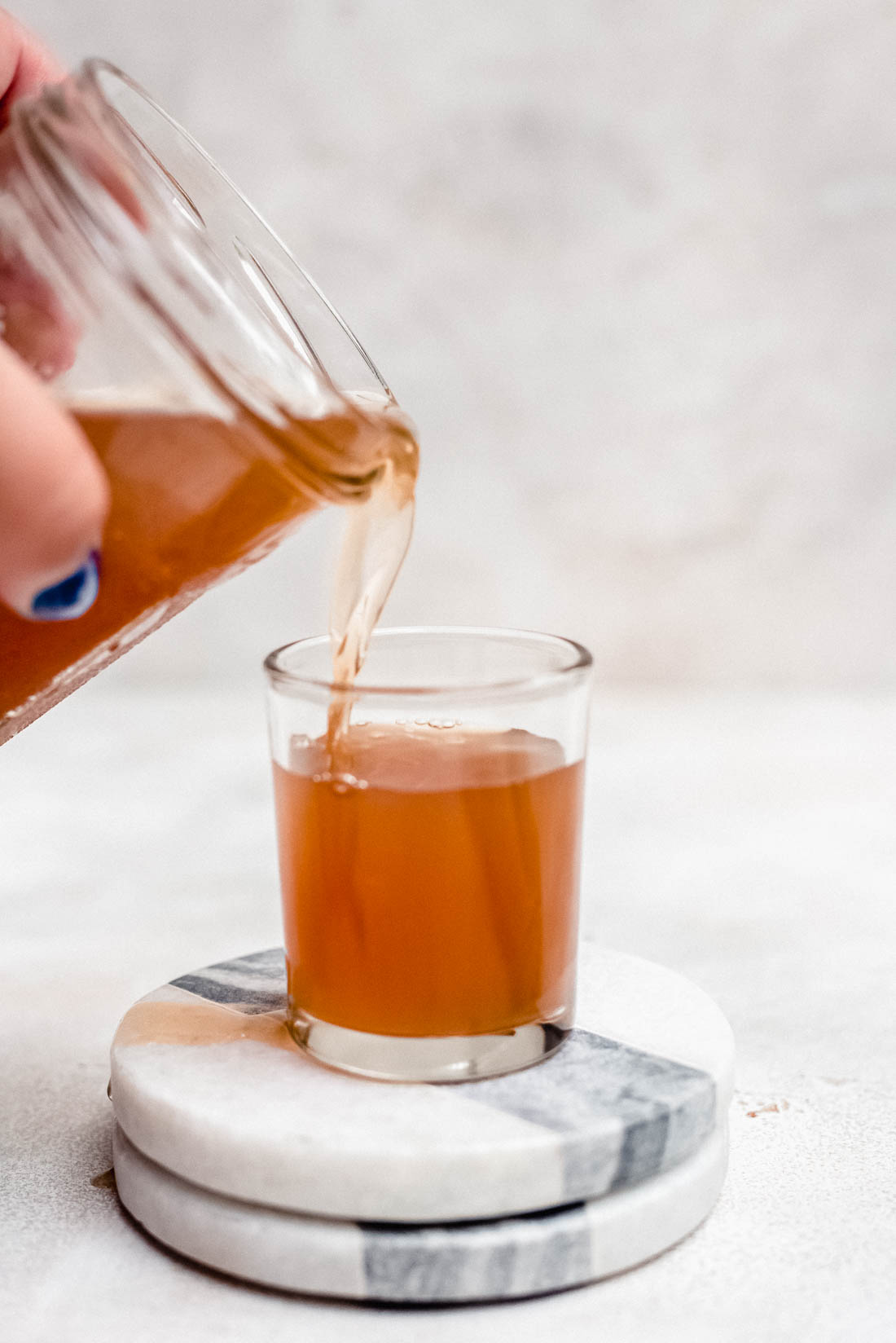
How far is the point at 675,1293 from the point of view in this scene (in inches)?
26.3

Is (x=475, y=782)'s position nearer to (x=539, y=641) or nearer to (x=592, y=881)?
(x=539, y=641)

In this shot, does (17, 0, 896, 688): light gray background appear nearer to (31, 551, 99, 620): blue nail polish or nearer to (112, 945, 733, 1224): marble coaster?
(112, 945, 733, 1224): marble coaster

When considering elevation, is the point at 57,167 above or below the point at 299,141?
below

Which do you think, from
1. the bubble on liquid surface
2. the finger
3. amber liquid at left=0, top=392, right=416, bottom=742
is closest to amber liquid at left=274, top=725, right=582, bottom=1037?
the bubble on liquid surface

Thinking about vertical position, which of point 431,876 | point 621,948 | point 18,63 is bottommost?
point 621,948

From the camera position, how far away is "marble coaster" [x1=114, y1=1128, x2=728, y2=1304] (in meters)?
0.65

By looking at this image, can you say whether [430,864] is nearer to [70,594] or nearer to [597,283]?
[70,594]

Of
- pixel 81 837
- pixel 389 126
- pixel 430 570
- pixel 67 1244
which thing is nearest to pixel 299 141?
pixel 389 126

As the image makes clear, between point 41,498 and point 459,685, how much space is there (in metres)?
0.23

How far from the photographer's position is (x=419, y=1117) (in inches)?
26.5

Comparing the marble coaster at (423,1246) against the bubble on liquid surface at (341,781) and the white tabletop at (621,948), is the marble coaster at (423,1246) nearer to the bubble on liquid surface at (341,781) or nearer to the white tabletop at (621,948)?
the white tabletop at (621,948)

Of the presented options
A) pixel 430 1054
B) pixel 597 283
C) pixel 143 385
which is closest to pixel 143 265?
pixel 143 385

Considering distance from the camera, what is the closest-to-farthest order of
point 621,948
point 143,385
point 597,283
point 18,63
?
point 143,385 → point 18,63 → point 621,948 → point 597,283

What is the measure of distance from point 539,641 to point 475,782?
0.44ft
